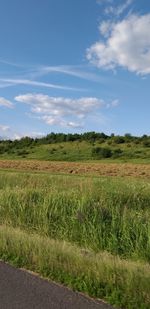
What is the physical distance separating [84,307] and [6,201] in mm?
7470

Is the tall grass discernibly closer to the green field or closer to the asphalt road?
the green field

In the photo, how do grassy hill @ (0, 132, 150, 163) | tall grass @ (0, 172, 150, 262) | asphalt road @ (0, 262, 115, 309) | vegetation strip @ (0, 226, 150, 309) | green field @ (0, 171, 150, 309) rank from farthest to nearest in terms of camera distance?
grassy hill @ (0, 132, 150, 163)
tall grass @ (0, 172, 150, 262)
green field @ (0, 171, 150, 309)
vegetation strip @ (0, 226, 150, 309)
asphalt road @ (0, 262, 115, 309)

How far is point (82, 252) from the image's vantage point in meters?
7.55

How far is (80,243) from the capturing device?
30.1 feet

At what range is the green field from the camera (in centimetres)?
609

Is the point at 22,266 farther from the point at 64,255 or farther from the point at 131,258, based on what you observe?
the point at 131,258

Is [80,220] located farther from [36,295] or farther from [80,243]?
[36,295]

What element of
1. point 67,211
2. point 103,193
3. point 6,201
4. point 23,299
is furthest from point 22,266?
point 103,193

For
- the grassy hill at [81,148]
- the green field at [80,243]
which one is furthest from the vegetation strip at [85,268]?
the grassy hill at [81,148]

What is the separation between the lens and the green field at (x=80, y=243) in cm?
609

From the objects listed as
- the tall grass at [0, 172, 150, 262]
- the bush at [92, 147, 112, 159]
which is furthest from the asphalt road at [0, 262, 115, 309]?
the bush at [92, 147, 112, 159]

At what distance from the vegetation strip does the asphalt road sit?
20 centimetres

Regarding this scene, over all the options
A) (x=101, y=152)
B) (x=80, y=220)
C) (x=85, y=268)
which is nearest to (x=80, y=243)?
(x=80, y=220)

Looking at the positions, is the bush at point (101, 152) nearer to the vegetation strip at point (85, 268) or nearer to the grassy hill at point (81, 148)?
the grassy hill at point (81, 148)
